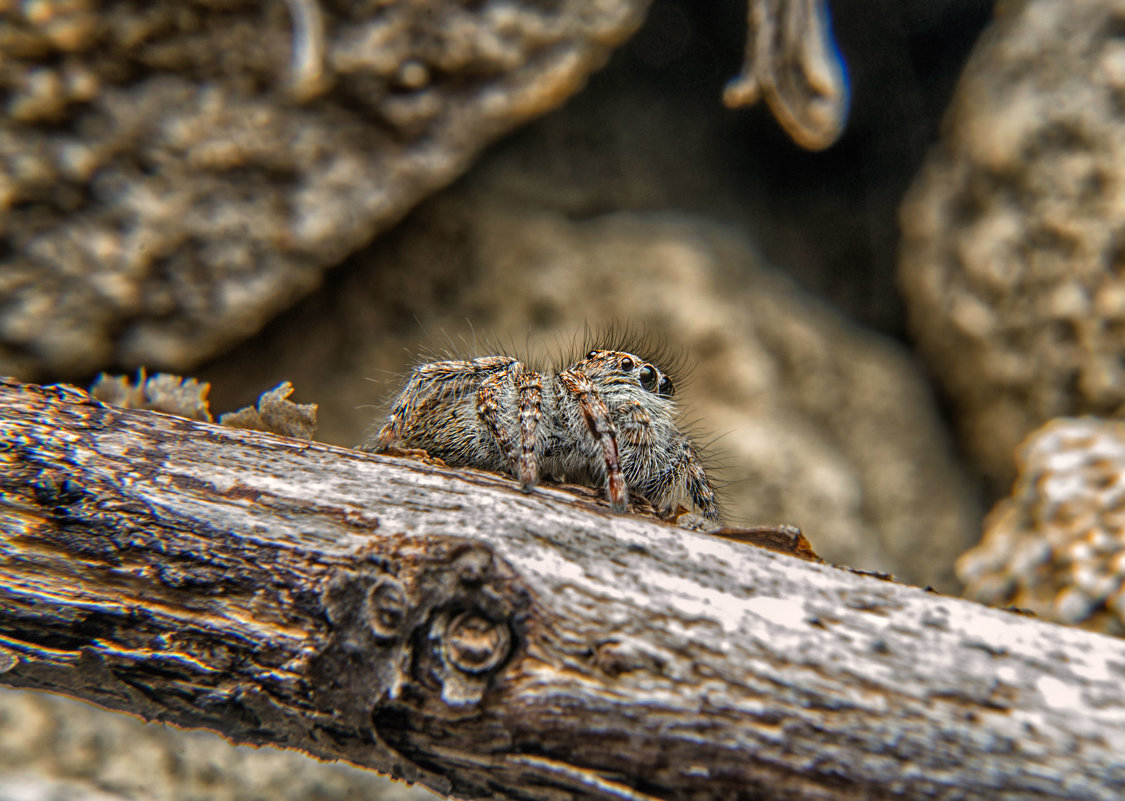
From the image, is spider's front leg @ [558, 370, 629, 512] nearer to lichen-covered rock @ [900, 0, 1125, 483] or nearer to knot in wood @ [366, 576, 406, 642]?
knot in wood @ [366, 576, 406, 642]

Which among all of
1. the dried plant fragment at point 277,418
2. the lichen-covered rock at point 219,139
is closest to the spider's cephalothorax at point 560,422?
the dried plant fragment at point 277,418

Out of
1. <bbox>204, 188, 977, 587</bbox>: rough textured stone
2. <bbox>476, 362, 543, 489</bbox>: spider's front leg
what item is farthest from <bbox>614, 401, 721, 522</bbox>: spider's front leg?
<bbox>204, 188, 977, 587</bbox>: rough textured stone

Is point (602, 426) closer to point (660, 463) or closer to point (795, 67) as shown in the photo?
point (660, 463)

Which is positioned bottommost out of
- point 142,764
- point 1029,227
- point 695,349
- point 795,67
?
point 142,764

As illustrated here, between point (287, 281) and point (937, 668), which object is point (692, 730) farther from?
point (287, 281)

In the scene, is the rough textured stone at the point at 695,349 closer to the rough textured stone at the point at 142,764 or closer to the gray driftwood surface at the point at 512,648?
the rough textured stone at the point at 142,764

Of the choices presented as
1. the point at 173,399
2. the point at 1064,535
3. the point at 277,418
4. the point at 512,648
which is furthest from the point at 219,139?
the point at 1064,535
